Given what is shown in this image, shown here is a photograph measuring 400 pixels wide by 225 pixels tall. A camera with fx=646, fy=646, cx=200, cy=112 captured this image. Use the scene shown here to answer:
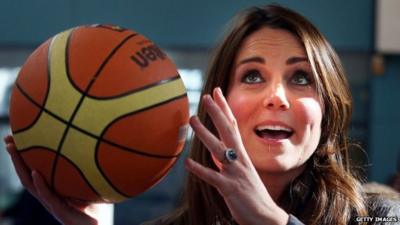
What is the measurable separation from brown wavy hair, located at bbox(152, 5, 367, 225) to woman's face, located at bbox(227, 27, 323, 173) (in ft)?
0.15

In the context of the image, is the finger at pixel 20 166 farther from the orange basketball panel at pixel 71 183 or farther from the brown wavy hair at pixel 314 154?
the brown wavy hair at pixel 314 154

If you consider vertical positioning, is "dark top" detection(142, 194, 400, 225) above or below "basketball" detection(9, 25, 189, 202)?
below

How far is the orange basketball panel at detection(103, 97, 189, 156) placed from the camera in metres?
1.60

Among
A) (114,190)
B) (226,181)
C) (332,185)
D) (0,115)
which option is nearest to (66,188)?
(114,190)

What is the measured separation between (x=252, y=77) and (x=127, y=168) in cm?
49

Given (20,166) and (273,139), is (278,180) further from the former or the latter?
(20,166)

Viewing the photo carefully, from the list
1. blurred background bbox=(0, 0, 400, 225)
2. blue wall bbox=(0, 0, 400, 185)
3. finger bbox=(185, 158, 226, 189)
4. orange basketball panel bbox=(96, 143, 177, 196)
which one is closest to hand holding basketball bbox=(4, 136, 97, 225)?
orange basketball panel bbox=(96, 143, 177, 196)

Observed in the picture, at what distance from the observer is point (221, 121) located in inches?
58.1

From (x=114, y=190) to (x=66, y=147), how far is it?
0.17 meters

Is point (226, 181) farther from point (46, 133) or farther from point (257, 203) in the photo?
point (46, 133)

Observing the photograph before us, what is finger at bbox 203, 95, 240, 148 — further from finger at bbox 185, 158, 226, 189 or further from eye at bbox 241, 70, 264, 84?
eye at bbox 241, 70, 264, 84

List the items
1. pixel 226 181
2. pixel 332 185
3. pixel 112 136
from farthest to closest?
pixel 332 185
pixel 112 136
pixel 226 181

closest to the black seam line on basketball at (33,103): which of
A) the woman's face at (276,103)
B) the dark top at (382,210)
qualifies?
the woman's face at (276,103)

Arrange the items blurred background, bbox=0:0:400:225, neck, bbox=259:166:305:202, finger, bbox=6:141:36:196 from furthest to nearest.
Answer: blurred background, bbox=0:0:400:225 < neck, bbox=259:166:305:202 < finger, bbox=6:141:36:196
